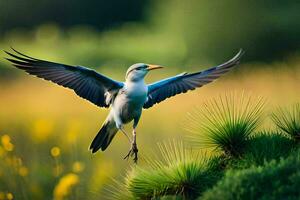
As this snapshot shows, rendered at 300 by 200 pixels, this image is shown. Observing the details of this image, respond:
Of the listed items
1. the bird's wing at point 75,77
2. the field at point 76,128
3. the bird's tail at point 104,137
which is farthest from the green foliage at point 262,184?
the bird's tail at point 104,137

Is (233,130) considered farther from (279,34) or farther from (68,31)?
(68,31)

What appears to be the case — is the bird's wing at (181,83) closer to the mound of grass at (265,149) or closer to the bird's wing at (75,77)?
the bird's wing at (75,77)

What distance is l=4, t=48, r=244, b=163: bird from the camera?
27.4 ft

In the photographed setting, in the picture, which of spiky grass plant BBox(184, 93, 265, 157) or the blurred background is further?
the blurred background

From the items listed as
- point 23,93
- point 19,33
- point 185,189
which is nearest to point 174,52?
point 19,33

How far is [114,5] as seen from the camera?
34219mm

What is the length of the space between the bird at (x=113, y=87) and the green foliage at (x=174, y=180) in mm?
914

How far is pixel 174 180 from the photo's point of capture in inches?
278

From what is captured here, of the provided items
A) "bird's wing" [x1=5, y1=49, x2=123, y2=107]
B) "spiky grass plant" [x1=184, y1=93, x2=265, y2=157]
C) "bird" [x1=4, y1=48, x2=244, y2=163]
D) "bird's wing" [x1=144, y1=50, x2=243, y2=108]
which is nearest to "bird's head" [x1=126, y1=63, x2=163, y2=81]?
"bird" [x1=4, y1=48, x2=244, y2=163]

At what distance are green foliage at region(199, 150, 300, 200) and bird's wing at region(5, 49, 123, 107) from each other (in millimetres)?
2484

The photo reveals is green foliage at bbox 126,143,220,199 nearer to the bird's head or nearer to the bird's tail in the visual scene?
the bird's head

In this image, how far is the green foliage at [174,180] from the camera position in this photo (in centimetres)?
705

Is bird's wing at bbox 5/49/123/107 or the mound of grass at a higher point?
bird's wing at bbox 5/49/123/107

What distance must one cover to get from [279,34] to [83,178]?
16.3 m
